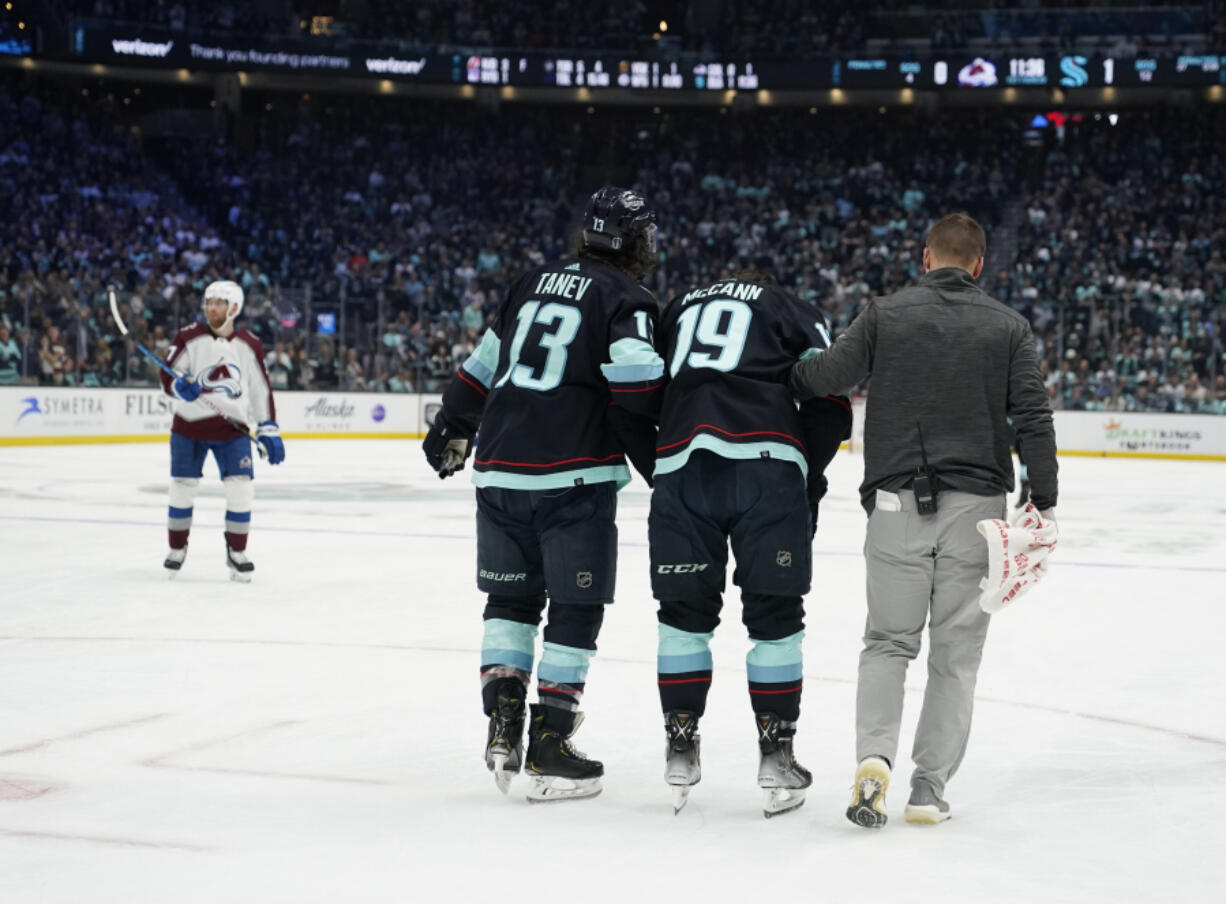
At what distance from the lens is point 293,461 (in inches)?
680

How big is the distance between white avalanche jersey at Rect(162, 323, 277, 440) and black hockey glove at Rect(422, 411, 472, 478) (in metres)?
3.90

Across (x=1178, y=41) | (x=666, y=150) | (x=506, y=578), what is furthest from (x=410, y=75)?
(x=506, y=578)

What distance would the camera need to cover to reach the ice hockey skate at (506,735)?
3.88 m

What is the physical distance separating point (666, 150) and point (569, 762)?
29.9 meters

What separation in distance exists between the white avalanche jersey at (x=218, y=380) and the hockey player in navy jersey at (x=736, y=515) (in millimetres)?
4602

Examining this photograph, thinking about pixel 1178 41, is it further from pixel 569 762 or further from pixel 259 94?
pixel 569 762

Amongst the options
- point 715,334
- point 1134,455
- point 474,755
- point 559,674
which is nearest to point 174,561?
Answer: point 474,755

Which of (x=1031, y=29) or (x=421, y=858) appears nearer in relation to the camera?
(x=421, y=858)

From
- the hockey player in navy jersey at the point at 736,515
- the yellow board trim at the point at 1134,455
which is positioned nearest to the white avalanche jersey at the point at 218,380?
the hockey player in navy jersey at the point at 736,515

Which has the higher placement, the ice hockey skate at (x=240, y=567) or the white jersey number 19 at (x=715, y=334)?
the white jersey number 19 at (x=715, y=334)

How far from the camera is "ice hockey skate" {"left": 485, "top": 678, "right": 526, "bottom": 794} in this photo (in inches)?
153

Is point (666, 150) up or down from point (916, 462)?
up

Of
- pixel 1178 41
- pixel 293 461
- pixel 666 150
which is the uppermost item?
pixel 1178 41

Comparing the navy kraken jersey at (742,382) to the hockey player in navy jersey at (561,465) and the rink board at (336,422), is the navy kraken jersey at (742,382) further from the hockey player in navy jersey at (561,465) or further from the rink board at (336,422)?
the rink board at (336,422)
